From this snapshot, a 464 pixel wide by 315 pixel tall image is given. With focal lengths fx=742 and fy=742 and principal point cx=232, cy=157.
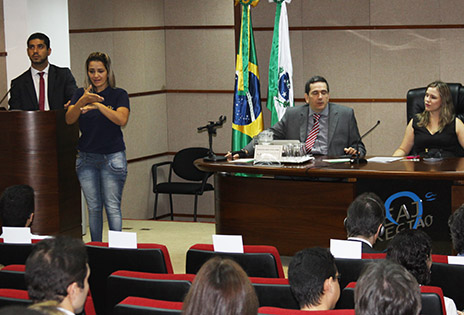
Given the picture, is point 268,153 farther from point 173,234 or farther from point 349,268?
point 349,268

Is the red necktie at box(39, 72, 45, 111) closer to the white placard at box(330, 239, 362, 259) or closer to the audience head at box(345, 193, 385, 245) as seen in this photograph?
the audience head at box(345, 193, 385, 245)

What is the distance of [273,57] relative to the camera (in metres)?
7.21

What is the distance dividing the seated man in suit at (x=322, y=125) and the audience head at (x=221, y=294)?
3744 mm


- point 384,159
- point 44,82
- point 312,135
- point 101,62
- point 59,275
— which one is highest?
point 101,62

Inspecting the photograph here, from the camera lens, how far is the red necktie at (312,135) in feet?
19.1

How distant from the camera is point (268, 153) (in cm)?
541

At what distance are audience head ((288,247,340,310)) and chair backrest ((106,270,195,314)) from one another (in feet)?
1.40

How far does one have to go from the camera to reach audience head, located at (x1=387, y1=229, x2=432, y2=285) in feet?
9.56

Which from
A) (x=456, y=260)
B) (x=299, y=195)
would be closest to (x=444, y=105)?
(x=299, y=195)

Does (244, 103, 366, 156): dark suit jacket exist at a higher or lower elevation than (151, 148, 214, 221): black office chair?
higher

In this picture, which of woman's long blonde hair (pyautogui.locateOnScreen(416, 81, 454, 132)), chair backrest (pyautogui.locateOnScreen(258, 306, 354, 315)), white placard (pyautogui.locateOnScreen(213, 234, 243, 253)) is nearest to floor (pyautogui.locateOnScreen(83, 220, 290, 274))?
woman's long blonde hair (pyautogui.locateOnScreen(416, 81, 454, 132))

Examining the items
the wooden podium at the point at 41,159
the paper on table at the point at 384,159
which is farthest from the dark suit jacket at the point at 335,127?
the wooden podium at the point at 41,159

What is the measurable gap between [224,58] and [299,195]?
3.46m

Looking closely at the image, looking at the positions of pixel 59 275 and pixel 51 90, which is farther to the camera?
pixel 51 90
